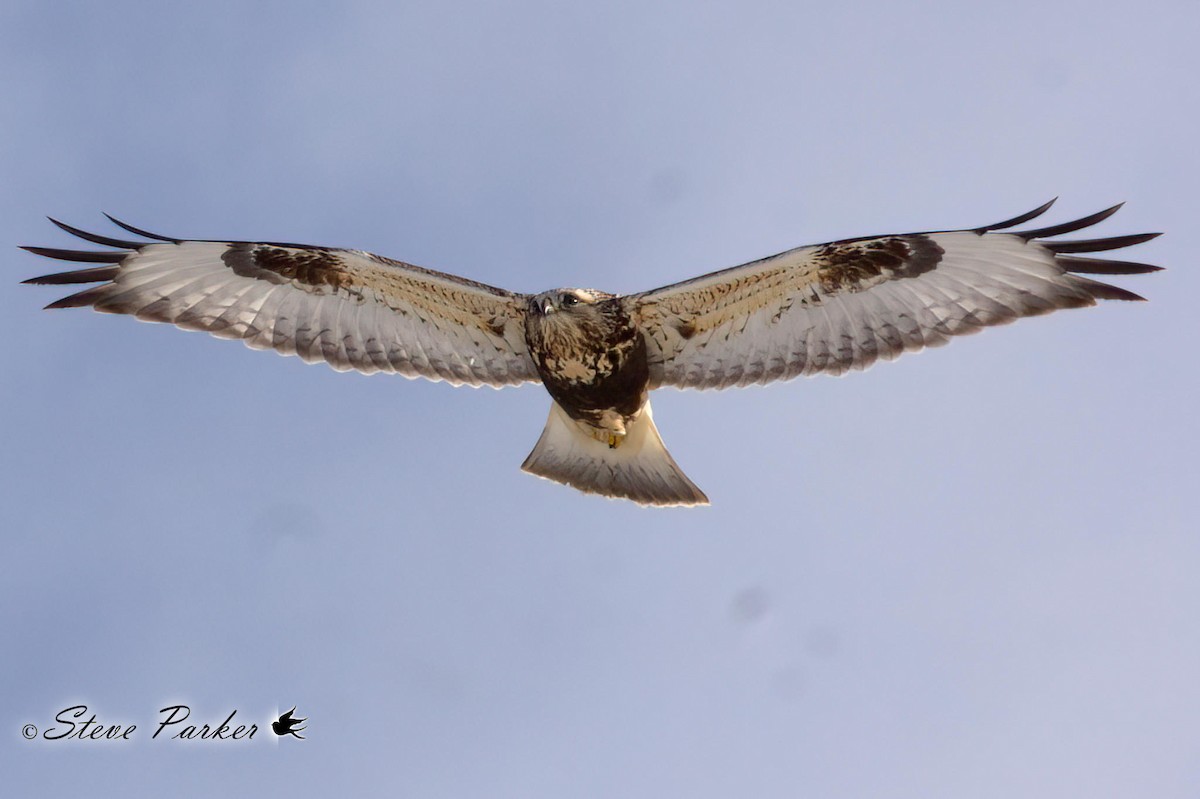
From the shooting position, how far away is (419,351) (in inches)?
384

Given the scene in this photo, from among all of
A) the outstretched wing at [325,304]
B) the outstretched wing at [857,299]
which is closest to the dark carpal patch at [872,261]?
the outstretched wing at [857,299]

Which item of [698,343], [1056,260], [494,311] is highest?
[494,311]

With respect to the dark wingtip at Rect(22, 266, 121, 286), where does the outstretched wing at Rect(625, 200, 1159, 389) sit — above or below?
below

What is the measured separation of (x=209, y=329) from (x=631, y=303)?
3214 millimetres

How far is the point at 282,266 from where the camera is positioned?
31.0 ft

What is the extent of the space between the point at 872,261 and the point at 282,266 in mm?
4407

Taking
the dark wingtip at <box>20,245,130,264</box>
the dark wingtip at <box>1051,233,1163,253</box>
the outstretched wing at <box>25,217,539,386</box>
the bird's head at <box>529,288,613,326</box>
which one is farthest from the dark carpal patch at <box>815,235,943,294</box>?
the dark wingtip at <box>20,245,130,264</box>

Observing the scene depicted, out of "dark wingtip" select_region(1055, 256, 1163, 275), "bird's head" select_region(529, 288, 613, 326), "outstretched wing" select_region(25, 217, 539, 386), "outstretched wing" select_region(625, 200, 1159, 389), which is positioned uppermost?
"outstretched wing" select_region(25, 217, 539, 386)

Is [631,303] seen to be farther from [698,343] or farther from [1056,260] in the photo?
[1056,260]

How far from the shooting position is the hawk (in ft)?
28.7

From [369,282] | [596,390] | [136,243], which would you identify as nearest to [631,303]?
[596,390]

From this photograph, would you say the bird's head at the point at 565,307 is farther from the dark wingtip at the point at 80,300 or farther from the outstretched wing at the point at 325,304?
the dark wingtip at the point at 80,300

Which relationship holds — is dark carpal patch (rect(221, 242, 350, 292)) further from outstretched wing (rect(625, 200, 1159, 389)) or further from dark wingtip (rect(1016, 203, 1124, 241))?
dark wingtip (rect(1016, 203, 1124, 241))

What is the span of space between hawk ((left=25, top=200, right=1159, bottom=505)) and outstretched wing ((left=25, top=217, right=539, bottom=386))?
0.01 metres
